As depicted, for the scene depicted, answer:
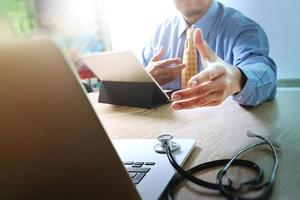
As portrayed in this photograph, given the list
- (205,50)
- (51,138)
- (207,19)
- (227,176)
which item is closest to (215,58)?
(205,50)

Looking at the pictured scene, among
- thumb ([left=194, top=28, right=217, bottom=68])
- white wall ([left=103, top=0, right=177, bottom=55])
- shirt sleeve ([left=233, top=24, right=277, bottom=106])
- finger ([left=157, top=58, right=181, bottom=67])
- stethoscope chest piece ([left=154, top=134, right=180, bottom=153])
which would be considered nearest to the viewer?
stethoscope chest piece ([left=154, top=134, right=180, bottom=153])

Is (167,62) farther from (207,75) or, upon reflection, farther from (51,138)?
(51,138)

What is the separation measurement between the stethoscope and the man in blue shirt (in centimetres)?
9

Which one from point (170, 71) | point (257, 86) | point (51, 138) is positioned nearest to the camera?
point (51, 138)

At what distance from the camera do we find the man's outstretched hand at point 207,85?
1.93 ft

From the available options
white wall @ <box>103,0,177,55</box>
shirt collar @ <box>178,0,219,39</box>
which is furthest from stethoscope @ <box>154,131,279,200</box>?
white wall @ <box>103,0,177,55</box>

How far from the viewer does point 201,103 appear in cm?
61

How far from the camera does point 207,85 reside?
60 cm

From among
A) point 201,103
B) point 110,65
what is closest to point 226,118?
point 201,103

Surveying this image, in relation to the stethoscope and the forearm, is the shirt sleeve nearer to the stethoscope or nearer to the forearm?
the forearm

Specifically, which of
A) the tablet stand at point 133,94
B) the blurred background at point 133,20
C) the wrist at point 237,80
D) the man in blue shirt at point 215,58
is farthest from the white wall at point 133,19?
the wrist at point 237,80

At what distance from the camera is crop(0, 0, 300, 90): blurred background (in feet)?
4.89

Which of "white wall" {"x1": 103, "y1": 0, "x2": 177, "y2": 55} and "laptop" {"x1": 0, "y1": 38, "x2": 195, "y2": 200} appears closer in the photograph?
"laptop" {"x1": 0, "y1": 38, "x2": 195, "y2": 200}

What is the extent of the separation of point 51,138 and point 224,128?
1.41ft
